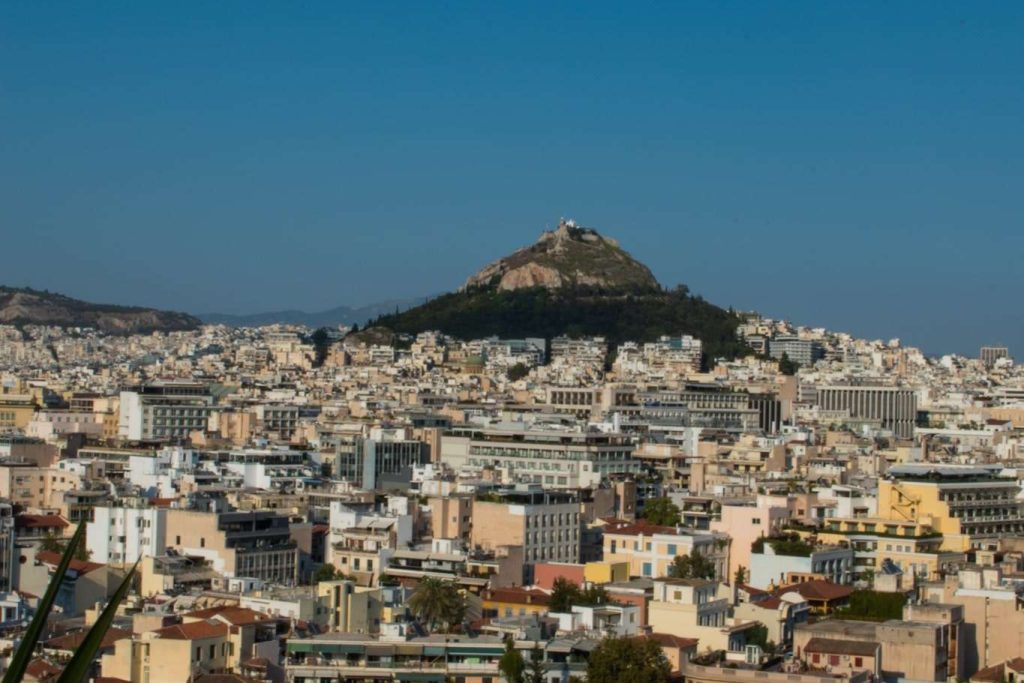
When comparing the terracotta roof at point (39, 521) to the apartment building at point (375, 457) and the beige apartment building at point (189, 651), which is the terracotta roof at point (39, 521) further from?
the apartment building at point (375, 457)

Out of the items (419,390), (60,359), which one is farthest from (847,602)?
(60,359)

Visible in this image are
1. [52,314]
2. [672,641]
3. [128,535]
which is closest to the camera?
[672,641]

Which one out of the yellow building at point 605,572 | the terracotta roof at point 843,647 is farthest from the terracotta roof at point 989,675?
the yellow building at point 605,572

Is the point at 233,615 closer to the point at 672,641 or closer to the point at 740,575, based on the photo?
the point at 672,641

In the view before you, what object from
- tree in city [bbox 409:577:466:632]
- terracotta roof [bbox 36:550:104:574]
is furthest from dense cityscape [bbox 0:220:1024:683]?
terracotta roof [bbox 36:550:104:574]

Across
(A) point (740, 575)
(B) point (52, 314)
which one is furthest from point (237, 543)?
(B) point (52, 314)

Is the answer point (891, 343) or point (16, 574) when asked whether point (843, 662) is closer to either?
point (16, 574)
